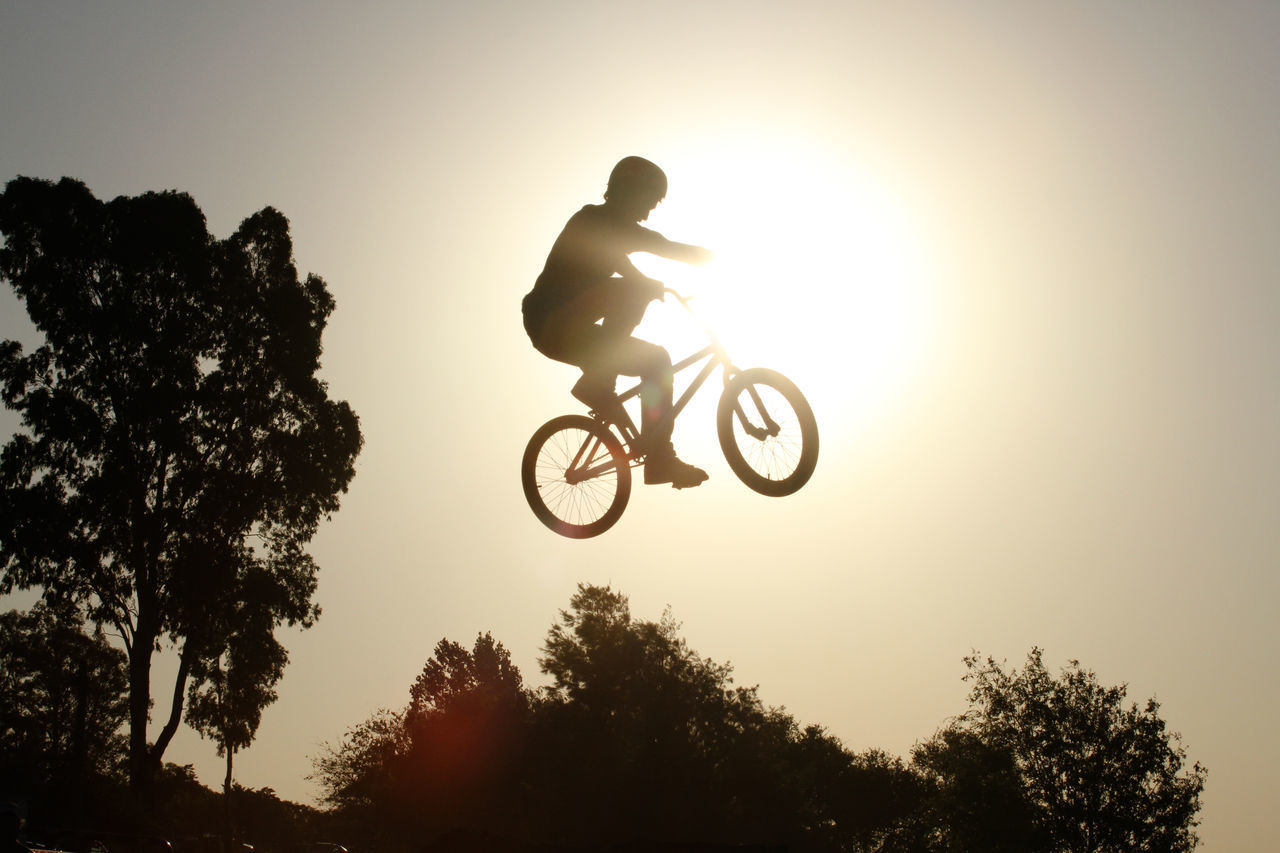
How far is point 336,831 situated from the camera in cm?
6769

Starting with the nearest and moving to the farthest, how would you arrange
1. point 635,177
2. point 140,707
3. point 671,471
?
point 635,177 → point 671,471 → point 140,707

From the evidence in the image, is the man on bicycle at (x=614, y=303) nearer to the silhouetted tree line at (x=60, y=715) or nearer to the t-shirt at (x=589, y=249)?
the t-shirt at (x=589, y=249)

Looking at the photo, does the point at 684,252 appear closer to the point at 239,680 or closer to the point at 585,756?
the point at 239,680

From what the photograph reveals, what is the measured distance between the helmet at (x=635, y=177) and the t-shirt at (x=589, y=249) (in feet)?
0.67

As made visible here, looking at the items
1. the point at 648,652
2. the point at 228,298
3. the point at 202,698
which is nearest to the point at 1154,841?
the point at 648,652

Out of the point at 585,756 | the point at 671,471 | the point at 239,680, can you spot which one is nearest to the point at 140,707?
the point at 239,680

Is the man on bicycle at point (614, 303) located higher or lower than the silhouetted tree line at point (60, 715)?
lower

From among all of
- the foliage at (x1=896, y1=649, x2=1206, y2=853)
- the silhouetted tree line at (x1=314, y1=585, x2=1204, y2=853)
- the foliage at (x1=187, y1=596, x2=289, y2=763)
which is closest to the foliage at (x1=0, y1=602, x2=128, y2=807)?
the silhouetted tree line at (x1=314, y1=585, x2=1204, y2=853)

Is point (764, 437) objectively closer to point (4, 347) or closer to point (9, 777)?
point (4, 347)

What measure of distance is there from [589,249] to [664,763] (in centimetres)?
5015

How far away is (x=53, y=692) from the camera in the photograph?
5644cm

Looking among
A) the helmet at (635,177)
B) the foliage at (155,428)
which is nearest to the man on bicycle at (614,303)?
the helmet at (635,177)

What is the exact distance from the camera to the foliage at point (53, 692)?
178 feet

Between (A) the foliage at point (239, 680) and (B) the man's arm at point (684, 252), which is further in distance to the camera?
(A) the foliage at point (239, 680)
